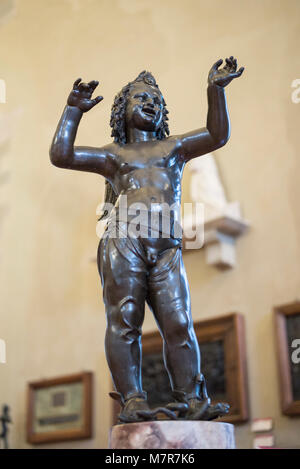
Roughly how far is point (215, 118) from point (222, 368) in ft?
12.7

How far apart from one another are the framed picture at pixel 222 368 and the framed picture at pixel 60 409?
38.7 inches

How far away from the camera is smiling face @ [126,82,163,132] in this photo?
110 inches

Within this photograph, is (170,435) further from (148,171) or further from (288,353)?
(288,353)

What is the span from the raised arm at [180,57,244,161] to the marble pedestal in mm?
1226

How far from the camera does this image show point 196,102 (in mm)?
6828

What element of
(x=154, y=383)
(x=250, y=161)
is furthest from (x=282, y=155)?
(x=154, y=383)

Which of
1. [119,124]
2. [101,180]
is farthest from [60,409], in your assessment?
[119,124]

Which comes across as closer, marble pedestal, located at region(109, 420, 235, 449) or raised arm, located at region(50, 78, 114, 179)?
marble pedestal, located at region(109, 420, 235, 449)

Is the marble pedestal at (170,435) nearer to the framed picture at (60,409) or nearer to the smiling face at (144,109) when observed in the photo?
the smiling face at (144,109)

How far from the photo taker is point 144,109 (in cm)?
279

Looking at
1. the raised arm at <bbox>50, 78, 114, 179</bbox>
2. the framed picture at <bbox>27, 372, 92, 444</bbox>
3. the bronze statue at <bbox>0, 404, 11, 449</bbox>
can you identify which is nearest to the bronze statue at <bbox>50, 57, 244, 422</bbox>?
the raised arm at <bbox>50, 78, 114, 179</bbox>

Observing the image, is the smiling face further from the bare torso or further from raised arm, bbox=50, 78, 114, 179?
raised arm, bbox=50, 78, 114, 179

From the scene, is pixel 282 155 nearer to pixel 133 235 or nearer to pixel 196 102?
pixel 196 102

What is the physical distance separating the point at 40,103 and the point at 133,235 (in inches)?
244
